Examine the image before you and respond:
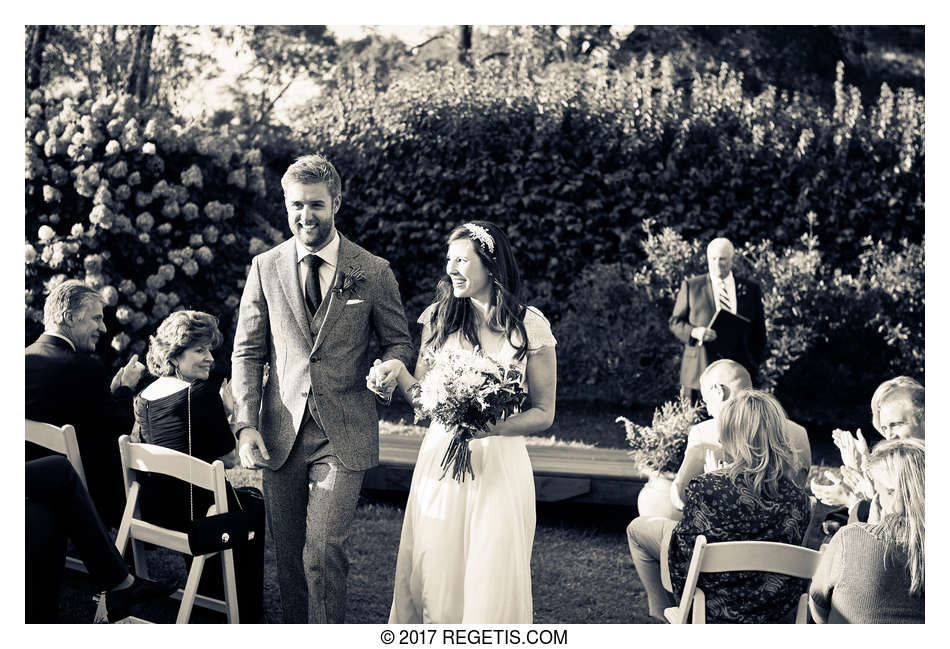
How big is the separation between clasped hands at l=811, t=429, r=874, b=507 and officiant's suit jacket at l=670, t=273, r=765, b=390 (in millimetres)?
2307

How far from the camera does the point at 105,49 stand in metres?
9.55

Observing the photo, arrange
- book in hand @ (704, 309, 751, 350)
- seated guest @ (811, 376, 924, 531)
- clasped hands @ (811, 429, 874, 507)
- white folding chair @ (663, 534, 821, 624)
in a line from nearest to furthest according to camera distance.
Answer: white folding chair @ (663, 534, 821, 624), clasped hands @ (811, 429, 874, 507), seated guest @ (811, 376, 924, 531), book in hand @ (704, 309, 751, 350)

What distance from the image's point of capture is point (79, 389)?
414cm

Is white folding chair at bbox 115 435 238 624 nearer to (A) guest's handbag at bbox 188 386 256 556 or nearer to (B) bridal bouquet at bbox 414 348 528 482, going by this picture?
(A) guest's handbag at bbox 188 386 256 556

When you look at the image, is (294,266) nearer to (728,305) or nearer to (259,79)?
(728,305)

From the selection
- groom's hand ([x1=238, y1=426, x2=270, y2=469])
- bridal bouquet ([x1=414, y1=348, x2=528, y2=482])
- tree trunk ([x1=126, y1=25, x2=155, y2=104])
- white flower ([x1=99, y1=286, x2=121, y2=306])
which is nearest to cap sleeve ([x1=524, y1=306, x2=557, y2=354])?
bridal bouquet ([x1=414, y1=348, x2=528, y2=482])

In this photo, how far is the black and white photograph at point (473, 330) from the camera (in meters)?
3.51

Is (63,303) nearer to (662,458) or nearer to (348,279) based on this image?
(348,279)

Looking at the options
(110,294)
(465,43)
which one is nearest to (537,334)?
(110,294)

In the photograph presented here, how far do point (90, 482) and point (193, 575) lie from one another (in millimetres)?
950

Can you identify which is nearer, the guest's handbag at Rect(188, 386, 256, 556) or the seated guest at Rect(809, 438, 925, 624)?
the seated guest at Rect(809, 438, 925, 624)

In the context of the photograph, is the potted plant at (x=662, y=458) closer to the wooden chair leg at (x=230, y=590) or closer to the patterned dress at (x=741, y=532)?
the patterned dress at (x=741, y=532)

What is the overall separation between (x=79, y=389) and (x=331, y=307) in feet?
4.64

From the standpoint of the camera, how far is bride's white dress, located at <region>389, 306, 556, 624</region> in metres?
3.52
